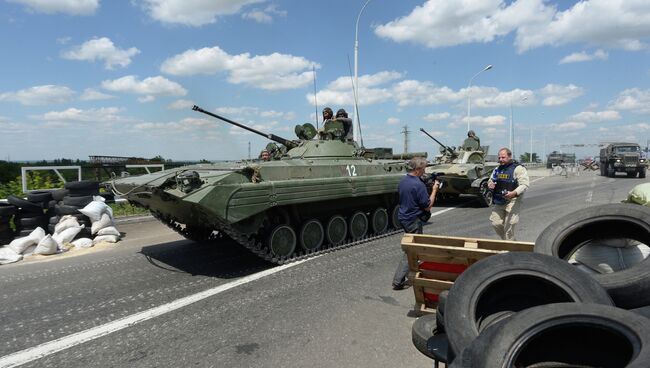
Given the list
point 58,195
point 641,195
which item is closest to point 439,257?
point 641,195

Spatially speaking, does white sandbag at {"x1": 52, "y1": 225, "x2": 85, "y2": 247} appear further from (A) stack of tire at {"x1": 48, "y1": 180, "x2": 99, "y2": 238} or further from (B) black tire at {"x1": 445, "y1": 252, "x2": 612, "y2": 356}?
(B) black tire at {"x1": 445, "y1": 252, "x2": 612, "y2": 356}

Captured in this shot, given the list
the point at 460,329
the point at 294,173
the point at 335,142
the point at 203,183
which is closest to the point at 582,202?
the point at 335,142

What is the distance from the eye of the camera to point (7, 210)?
957 centimetres

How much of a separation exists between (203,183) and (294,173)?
1923 millimetres

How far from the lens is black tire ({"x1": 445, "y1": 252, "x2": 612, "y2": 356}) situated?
293 cm

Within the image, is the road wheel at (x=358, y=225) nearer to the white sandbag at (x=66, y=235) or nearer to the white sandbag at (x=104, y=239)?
the white sandbag at (x=104, y=239)

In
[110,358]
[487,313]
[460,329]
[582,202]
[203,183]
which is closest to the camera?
[460,329]

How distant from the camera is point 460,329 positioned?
297 cm

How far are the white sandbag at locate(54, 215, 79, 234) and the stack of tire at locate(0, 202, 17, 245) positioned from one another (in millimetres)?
901

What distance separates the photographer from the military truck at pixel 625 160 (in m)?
30.5

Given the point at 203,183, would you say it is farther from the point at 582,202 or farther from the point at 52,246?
the point at 582,202

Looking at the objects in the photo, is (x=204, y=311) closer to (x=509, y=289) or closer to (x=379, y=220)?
(x=509, y=289)

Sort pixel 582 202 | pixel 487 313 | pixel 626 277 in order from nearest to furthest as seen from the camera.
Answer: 1. pixel 487 313
2. pixel 626 277
3. pixel 582 202

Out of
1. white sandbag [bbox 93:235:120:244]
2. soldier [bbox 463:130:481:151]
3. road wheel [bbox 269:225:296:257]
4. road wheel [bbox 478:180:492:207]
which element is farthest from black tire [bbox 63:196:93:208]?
soldier [bbox 463:130:481:151]
